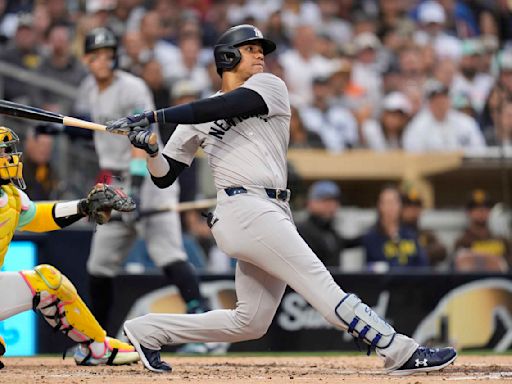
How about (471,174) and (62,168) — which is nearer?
(62,168)

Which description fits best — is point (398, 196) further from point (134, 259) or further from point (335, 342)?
point (134, 259)

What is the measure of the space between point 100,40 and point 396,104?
205 inches

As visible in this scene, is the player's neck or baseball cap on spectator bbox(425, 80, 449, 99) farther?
baseball cap on spectator bbox(425, 80, 449, 99)

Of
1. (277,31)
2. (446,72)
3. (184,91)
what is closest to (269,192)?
(184,91)

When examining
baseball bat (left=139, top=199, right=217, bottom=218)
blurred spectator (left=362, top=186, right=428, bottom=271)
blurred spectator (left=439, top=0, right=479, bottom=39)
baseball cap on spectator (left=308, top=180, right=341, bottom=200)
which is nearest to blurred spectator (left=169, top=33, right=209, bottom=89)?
baseball bat (left=139, top=199, right=217, bottom=218)

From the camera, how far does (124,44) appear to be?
1302cm

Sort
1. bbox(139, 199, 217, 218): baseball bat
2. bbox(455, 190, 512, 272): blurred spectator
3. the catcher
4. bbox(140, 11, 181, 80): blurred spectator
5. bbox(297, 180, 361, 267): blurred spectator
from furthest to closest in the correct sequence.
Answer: bbox(140, 11, 181, 80): blurred spectator
bbox(455, 190, 512, 272): blurred spectator
bbox(297, 180, 361, 267): blurred spectator
bbox(139, 199, 217, 218): baseball bat
the catcher

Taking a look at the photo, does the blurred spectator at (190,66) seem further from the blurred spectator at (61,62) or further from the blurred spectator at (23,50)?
the blurred spectator at (23,50)

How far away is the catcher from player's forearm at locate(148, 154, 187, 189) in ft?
0.86

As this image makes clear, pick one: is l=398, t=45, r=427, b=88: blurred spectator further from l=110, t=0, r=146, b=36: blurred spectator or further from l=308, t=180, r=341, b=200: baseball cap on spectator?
l=308, t=180, r=341, b=200: baseball cap on spectator

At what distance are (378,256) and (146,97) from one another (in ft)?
9.24

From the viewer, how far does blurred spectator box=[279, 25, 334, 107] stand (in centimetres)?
1322

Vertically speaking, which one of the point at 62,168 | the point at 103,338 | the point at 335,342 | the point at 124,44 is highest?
the point at 124,44

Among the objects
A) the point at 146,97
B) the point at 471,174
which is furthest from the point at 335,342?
the point at 471,174
